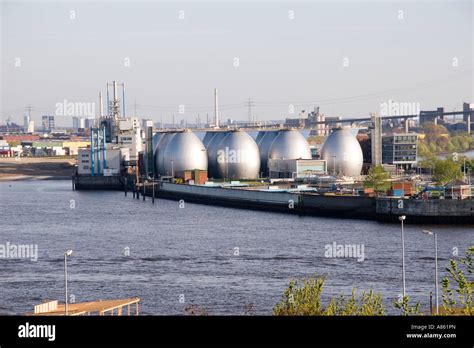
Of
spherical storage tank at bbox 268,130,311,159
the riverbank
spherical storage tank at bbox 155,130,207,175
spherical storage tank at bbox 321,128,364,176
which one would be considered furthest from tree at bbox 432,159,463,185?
the riverbank

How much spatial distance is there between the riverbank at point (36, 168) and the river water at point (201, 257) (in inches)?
876

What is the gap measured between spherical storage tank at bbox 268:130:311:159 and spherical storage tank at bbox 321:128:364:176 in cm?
82

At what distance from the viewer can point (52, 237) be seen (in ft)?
60.2

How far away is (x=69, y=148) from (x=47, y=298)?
57182 millimetres

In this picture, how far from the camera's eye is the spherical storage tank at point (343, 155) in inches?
1382

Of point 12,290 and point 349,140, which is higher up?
point 349,140

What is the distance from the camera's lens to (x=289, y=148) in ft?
116

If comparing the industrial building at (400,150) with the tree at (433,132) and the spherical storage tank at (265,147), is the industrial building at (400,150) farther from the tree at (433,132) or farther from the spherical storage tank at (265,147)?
the tree at (433,132)

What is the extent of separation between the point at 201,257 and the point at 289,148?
20870mm

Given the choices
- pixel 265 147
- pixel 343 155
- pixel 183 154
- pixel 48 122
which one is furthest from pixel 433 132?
pixel 48 122

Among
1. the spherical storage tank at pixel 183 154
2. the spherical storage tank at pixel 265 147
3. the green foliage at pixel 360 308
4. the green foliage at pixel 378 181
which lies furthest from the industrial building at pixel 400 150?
the green foliage at pixel 360 308
